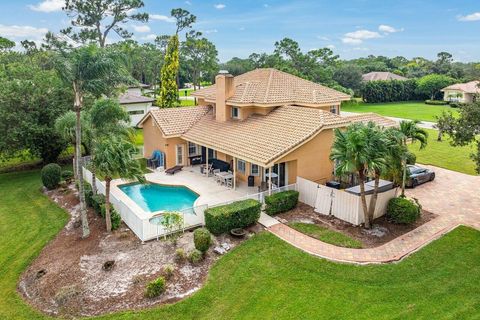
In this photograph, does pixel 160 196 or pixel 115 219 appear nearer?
pixel 115 219

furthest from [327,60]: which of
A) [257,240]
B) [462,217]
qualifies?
[257,240]

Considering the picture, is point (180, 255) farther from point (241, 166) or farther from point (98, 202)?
point (241, 166)

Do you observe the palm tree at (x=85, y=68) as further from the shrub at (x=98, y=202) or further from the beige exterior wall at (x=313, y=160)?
the beige exterior wall at (x=313, y=160)

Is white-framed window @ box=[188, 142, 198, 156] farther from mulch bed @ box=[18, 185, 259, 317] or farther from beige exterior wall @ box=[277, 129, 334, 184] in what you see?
mulch bed @ box=[18, 185, 259, 317]

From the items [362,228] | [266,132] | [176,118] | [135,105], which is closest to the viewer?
[362,228]

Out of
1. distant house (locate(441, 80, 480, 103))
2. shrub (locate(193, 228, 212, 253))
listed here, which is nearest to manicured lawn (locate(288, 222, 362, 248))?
shrub (locate(193, 228, 212, 253))

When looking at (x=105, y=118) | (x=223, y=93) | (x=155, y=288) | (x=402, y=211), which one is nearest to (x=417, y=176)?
(x=402, y=211)

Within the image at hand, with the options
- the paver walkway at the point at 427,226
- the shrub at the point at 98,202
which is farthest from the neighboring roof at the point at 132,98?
the paver walkway at the point at 427,226
